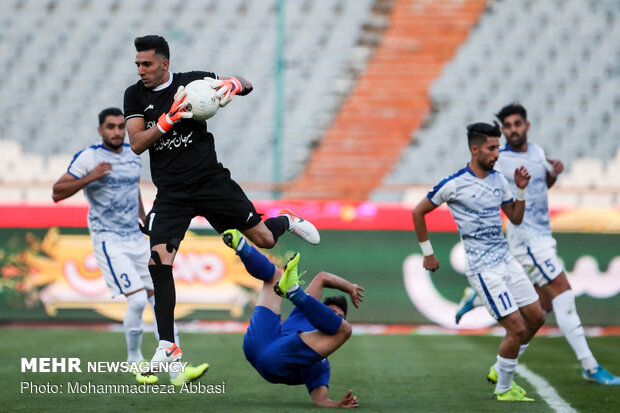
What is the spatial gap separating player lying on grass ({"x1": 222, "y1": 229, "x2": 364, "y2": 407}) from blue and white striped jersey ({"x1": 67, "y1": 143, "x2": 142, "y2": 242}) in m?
2.40

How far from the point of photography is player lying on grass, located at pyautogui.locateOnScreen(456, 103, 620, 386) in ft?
28.1

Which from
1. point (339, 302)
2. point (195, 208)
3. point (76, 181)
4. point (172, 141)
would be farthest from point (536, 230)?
point (76, 181)

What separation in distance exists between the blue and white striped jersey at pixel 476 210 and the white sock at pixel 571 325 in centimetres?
150

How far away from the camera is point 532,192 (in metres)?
8.84

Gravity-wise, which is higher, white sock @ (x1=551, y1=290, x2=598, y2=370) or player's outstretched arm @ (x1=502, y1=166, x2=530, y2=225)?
player's outstretched arm @ (x1=502, y1=166, x2=530, y2=225)

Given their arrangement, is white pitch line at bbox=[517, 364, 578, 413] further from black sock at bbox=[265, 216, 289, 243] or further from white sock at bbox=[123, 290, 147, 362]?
white sock at bbox=[123, 290, 147, 362]

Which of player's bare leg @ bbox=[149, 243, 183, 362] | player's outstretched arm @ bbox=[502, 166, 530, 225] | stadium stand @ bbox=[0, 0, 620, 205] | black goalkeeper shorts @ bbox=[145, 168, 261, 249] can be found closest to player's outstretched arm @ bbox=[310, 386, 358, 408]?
player's bare leg @ bbox=[149, 243, 183, 362]

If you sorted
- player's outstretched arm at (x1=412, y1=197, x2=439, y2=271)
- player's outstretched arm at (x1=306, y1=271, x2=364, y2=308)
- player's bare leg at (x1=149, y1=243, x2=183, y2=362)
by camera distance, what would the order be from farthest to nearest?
player's outstretched arm at (x1=412, y1=197, x2=439, y2=271)
player's outstretched arm at (x1=306, y1=271, x2=364, y2=308)
player's bare leg at (x1=149, y1=243, x2=183, y2=362)

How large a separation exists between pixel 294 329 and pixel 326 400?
570mm

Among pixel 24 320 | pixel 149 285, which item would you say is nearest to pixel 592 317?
pixel 149 285

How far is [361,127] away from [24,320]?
701cm

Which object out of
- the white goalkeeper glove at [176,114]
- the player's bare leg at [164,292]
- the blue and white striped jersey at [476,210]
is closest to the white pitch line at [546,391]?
the blue and white striped jersey at [476,210]

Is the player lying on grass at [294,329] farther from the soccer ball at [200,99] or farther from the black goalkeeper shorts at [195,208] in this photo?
the soccer ball at [200,99]

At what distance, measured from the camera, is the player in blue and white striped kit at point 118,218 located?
342 inches
